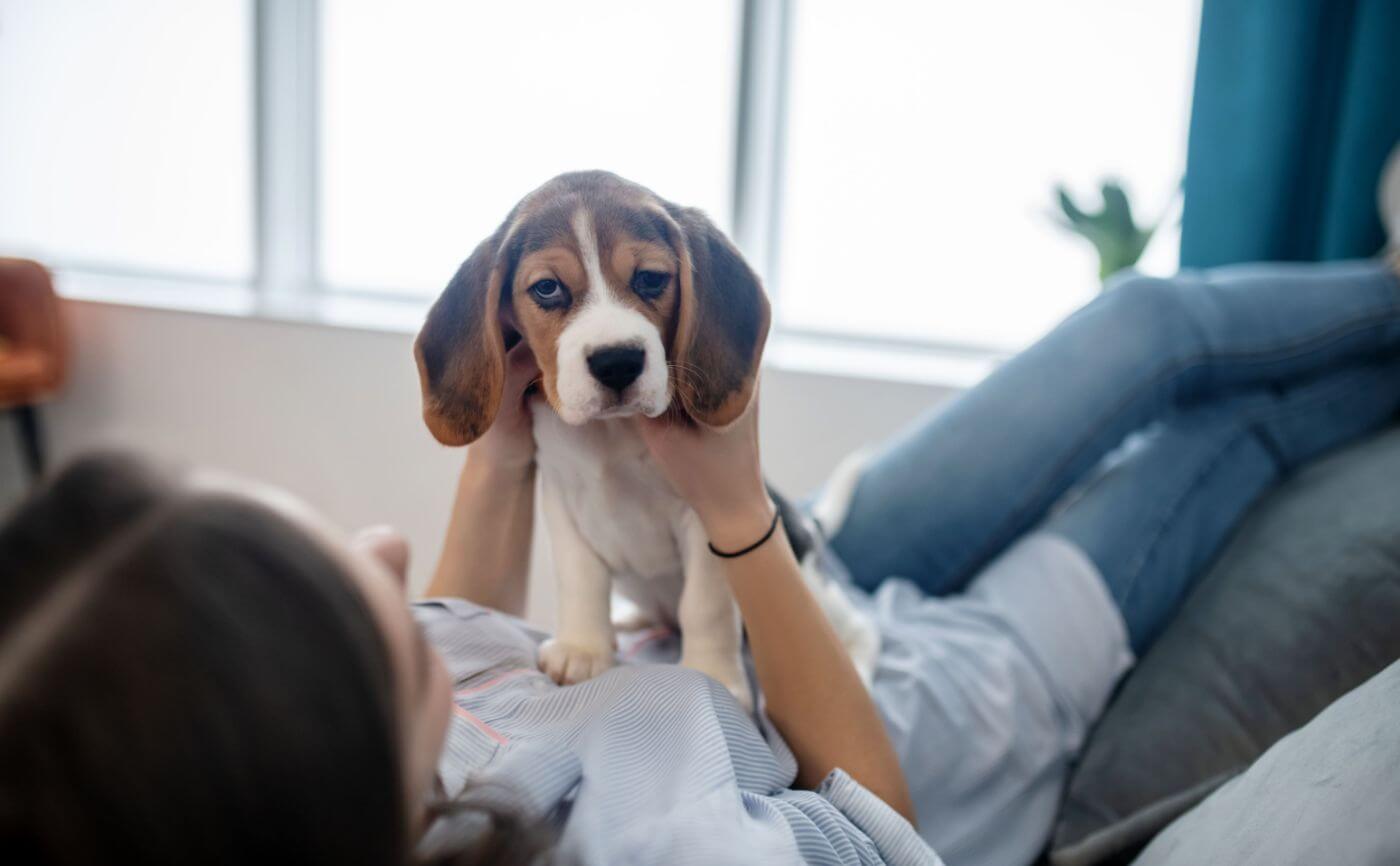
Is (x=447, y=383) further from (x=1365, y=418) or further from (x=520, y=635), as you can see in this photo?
(x=1365, y=418)

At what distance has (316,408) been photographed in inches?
110

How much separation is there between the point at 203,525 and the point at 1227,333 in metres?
1.57

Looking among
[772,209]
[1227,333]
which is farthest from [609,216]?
[772,209]

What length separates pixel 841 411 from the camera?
8.14 feet

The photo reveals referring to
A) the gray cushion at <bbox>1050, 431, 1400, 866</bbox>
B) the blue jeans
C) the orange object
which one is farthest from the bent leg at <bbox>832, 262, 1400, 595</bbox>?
the orange object

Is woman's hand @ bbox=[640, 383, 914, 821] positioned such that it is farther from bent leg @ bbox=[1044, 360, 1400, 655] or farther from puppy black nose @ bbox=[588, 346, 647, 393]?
bent leg @ bbox=[1044, 360, 1400, 655]

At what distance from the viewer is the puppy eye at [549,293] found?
0.88 metres

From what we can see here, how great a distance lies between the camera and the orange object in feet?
9.39

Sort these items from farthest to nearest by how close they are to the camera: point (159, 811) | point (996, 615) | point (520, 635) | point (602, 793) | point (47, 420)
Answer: point (47, 420)
point (996, 615)
point (520, 635)
point (602, 793)
point (159, 811)

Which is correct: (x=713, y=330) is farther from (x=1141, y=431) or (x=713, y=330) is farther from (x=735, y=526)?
(x=1141, y=431)

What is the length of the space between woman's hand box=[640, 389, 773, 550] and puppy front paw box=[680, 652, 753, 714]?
155 mm

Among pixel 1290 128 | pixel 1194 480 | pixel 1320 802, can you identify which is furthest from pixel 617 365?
pixel 1290 128

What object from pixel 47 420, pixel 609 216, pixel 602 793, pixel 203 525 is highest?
pixel 609 216

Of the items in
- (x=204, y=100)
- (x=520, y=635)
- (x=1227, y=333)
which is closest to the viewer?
(x=520, y=635)
